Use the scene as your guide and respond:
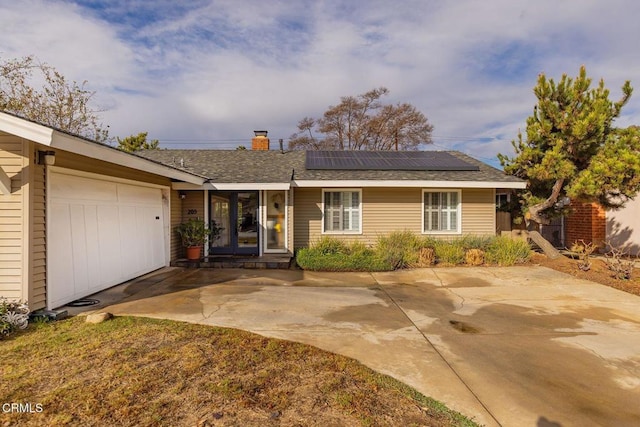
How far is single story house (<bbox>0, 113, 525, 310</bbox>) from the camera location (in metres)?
4.91

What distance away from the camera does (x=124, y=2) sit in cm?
929

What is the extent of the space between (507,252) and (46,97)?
21598 millimetres

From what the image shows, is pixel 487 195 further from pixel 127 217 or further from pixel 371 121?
pixel 371 121

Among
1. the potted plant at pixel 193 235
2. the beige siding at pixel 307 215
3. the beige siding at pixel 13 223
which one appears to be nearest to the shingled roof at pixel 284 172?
the beige siding at pixel 307 215

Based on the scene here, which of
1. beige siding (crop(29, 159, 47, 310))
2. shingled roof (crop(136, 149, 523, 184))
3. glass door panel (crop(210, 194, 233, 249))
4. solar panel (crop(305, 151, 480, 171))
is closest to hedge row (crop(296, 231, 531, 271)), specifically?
shingled roof (crop(136, 149, 523, 184))

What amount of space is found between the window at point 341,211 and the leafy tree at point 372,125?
1614 centimetres

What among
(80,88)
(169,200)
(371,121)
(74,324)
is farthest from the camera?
(371,121)

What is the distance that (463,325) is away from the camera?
5059 mm

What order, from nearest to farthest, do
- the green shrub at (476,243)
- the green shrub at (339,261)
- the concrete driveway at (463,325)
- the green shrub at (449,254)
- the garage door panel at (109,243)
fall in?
1. the concrete driveway at (463,325)
2. the garage door panel at (109,243)
3. the green shrub at (339,261)
4. the green shrub at (449,254)
5. the green shrub at (476,243)

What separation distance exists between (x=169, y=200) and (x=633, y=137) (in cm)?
1267

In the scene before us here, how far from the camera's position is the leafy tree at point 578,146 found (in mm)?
8891

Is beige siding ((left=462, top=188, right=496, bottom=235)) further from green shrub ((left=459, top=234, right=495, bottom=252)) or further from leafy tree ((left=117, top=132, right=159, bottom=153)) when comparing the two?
leafy tree ((left=117, top=132, right=159, bottom=153))

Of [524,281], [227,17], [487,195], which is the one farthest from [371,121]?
[524,281]

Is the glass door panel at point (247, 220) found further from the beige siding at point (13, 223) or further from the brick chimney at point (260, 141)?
the beige siding at point (13, 223)
